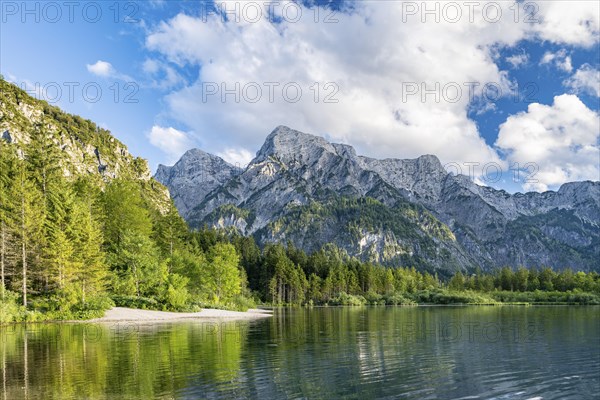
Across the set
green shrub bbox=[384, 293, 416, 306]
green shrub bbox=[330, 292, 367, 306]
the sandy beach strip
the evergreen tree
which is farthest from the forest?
green shrub bbox=[384, 293, 416, 306]

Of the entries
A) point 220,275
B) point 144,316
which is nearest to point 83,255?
point 144,316

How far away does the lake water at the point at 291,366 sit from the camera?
22969mm

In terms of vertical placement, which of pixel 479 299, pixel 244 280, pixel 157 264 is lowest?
pixel 479 299

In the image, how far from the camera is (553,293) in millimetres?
187250

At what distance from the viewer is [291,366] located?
102 feet

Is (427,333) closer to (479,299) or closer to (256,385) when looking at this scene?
(256,385)

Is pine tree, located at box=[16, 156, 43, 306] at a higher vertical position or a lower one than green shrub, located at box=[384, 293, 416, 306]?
higher

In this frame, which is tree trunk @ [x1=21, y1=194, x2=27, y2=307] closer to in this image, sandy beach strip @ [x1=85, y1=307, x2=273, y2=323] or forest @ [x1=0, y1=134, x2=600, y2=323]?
forest @ [x1=0, y1=134, x2=600, y2=323]

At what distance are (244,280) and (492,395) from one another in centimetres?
15483

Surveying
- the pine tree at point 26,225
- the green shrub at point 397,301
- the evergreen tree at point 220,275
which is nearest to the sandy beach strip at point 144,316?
the pine tree at point 26,225

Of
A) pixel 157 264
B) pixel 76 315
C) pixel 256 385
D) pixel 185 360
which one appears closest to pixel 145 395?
pixel 256 385

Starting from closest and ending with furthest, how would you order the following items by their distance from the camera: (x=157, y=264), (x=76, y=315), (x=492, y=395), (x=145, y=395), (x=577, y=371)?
(x=145, y=395)
(x=492, y=395)
(x=577, y=371)
(x=76, y=315)
(x=157, y=264)

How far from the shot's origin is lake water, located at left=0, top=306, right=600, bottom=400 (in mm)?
22969

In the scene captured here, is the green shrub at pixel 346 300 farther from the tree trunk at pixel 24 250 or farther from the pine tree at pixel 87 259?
the tree trunk at pixel 24 250
